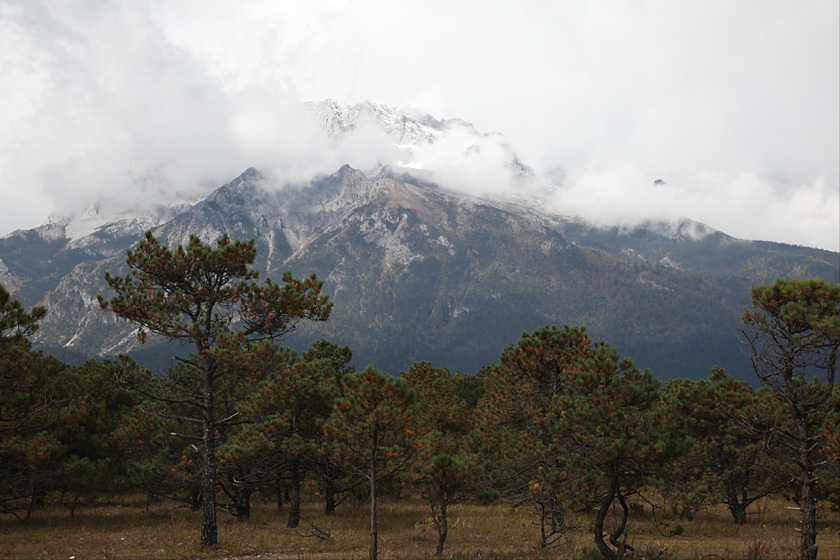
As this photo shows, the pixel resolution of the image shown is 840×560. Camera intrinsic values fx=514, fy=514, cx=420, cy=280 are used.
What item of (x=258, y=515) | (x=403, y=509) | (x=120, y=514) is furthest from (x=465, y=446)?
(x=120, y=514)

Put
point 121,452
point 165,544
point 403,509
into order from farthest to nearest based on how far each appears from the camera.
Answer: point 403,509, point 121,452, point 165,544

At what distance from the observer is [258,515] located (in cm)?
3625

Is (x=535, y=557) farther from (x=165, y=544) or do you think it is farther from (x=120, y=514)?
(x=120, y=514)

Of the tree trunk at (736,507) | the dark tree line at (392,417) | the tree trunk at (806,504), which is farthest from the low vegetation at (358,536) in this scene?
the tree trunk at (806,504)

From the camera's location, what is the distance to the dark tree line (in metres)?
17.6

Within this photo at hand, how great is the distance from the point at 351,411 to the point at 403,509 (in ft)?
81.8

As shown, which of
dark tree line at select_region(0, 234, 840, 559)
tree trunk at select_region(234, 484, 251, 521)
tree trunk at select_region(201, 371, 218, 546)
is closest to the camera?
dark tree line at select_region(0, 234, 840, 559)

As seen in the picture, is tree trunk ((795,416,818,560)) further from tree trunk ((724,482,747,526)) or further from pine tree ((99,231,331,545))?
pine tree ((99,231,331,545))

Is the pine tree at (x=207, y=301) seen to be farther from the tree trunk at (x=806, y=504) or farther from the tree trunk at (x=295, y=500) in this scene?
the tree trunk at (x=806, y=504)

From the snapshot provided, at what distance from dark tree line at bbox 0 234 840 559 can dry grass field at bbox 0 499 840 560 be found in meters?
1.49

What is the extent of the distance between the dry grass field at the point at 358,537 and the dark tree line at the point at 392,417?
1491mm

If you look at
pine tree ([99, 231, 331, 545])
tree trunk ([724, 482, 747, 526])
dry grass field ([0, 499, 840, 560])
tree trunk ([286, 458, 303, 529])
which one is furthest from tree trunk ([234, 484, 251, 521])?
tree trunk ([724, 482, 747, 526])

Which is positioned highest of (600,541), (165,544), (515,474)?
(515,474)

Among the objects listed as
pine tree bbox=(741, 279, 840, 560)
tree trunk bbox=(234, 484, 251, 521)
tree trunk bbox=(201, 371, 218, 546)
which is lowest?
tree trunk bbox=(234, 484, 251, 521)
